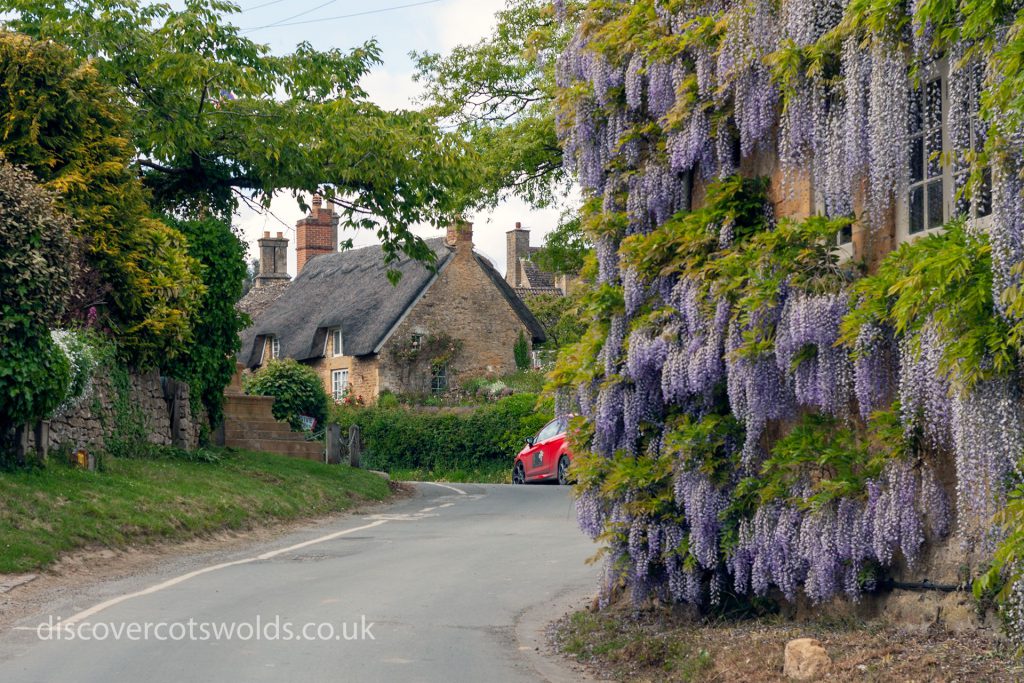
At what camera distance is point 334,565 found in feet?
49.1

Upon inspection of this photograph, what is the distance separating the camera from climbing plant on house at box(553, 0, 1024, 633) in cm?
739

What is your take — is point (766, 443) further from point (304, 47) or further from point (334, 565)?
point (304, 47)

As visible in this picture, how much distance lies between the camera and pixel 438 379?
4666cm

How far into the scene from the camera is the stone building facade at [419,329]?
46.2m

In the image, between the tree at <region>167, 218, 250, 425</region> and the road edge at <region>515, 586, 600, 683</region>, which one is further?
the tree at <region>167, 218, 250, 425</region>

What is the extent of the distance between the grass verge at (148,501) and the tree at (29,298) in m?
1.15

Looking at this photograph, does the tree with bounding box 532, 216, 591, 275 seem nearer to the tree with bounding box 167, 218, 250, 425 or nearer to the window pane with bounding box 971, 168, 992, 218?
the tree with bounding box 167, 218, 250, 425

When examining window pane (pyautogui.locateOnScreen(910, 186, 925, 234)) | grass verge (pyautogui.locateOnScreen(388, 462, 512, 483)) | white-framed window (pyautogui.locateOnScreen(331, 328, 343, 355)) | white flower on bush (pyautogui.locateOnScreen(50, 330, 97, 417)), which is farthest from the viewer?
white-framed window (pyautogui.locateOnScreen(331, 328, 343, 355))

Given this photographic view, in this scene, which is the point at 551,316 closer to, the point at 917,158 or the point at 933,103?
the point at 917,158

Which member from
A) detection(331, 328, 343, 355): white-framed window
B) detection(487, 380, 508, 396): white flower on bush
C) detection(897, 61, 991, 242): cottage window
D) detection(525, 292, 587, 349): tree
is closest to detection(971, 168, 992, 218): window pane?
detection(897, 61, 991, 242): cottage window

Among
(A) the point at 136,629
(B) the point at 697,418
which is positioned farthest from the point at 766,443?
(A) the point at 136,629

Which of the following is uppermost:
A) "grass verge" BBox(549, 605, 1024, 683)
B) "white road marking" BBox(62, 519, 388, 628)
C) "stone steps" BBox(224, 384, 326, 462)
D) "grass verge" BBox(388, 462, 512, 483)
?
"stone steps" BBox(224, 384, 326, 462)

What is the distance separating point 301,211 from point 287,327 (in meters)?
→ 26.4

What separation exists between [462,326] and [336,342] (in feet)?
18.3
